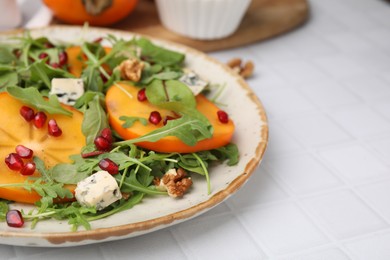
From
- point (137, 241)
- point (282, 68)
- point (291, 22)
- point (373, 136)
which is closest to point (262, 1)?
point (291, 22)

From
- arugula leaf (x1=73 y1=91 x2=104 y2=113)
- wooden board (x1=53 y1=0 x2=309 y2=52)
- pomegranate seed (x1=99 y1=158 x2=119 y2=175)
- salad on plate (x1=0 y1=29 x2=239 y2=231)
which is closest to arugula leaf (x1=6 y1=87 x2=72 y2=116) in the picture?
salad on plate (x1=0 y1=29 x2=239 y2=231)

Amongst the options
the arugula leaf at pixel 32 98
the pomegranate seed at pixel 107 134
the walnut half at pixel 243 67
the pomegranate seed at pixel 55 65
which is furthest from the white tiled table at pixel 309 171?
the pomegranate seed at pixel 55 65

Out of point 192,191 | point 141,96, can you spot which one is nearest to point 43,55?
point 141,96

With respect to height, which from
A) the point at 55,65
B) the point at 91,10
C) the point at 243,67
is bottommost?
the point at 243,67

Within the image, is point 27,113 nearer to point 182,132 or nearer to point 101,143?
point 101,143

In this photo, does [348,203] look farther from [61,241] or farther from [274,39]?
[274,39]

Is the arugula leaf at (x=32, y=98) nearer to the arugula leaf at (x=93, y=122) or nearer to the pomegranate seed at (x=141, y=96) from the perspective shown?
the arugula leaf at (x=93, y=122)
